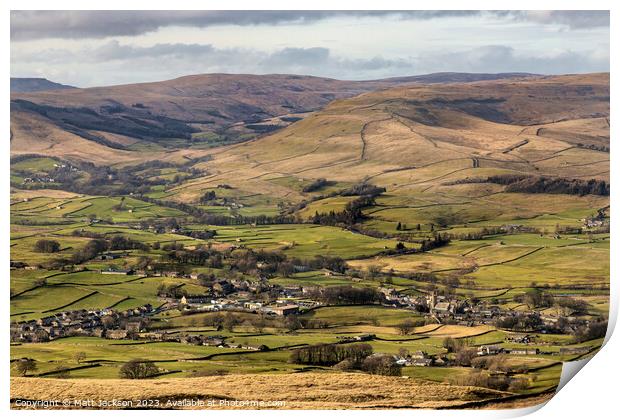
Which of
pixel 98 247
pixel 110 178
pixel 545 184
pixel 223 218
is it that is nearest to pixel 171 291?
pixel 98 247

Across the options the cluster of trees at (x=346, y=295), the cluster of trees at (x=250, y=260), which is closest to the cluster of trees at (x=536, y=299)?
the cluster of trees at (x=346, y=295)

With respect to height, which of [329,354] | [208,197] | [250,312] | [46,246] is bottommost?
[329,354]

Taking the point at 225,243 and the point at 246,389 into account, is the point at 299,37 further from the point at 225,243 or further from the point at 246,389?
the point at 246,389

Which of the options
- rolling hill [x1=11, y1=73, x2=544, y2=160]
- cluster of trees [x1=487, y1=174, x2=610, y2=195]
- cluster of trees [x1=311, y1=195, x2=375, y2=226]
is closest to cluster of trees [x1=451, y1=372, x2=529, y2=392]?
cluster of trees [x1=487, y1=174, x2=610, y2=195]

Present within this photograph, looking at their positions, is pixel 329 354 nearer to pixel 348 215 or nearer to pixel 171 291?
pixel 171 291

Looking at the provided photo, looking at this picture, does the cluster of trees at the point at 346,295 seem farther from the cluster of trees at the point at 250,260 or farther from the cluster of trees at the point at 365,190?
the cluster of trees at the point at 365,190

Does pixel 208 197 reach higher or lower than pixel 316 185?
lower

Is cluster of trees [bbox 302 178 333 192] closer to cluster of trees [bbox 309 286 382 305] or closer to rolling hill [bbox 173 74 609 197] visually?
rolling hill [bbox 173 74 609 197]

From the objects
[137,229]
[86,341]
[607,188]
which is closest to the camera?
[86,341]
